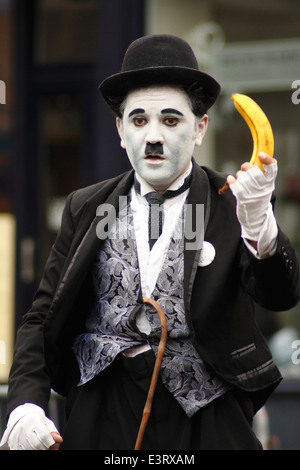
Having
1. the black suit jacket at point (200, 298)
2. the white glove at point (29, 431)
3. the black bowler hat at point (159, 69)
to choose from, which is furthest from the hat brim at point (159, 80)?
the white glove at point (29, 431)

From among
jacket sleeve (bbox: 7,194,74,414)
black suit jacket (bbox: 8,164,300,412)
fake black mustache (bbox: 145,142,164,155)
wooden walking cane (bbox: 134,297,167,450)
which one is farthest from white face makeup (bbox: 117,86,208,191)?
wooden walking cane (bbox: 134,297,167,450)

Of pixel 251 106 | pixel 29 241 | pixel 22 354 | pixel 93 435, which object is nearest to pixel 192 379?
pixel 93 435

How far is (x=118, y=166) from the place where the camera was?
5.92 metres

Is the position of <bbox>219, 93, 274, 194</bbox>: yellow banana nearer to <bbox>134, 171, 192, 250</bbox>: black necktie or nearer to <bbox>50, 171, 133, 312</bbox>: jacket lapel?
<bbox>134, 171, 192, 250</bbox>: black necktie

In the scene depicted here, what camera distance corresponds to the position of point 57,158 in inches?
261

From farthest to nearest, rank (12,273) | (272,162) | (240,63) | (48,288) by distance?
(12,273), (240,63), (48,288), (272,162)

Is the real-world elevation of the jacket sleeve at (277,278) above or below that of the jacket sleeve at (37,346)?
above

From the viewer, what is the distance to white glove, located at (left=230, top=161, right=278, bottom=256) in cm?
245

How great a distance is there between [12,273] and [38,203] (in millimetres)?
534

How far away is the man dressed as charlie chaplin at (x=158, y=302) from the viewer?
2.64 metres

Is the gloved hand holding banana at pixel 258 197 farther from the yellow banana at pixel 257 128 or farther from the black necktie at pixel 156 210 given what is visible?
the black necktie at pixel 156 210

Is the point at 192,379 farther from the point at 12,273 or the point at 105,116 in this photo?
the point at 12,273

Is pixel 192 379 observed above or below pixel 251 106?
below

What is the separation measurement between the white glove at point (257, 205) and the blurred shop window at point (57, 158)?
4189 mm
